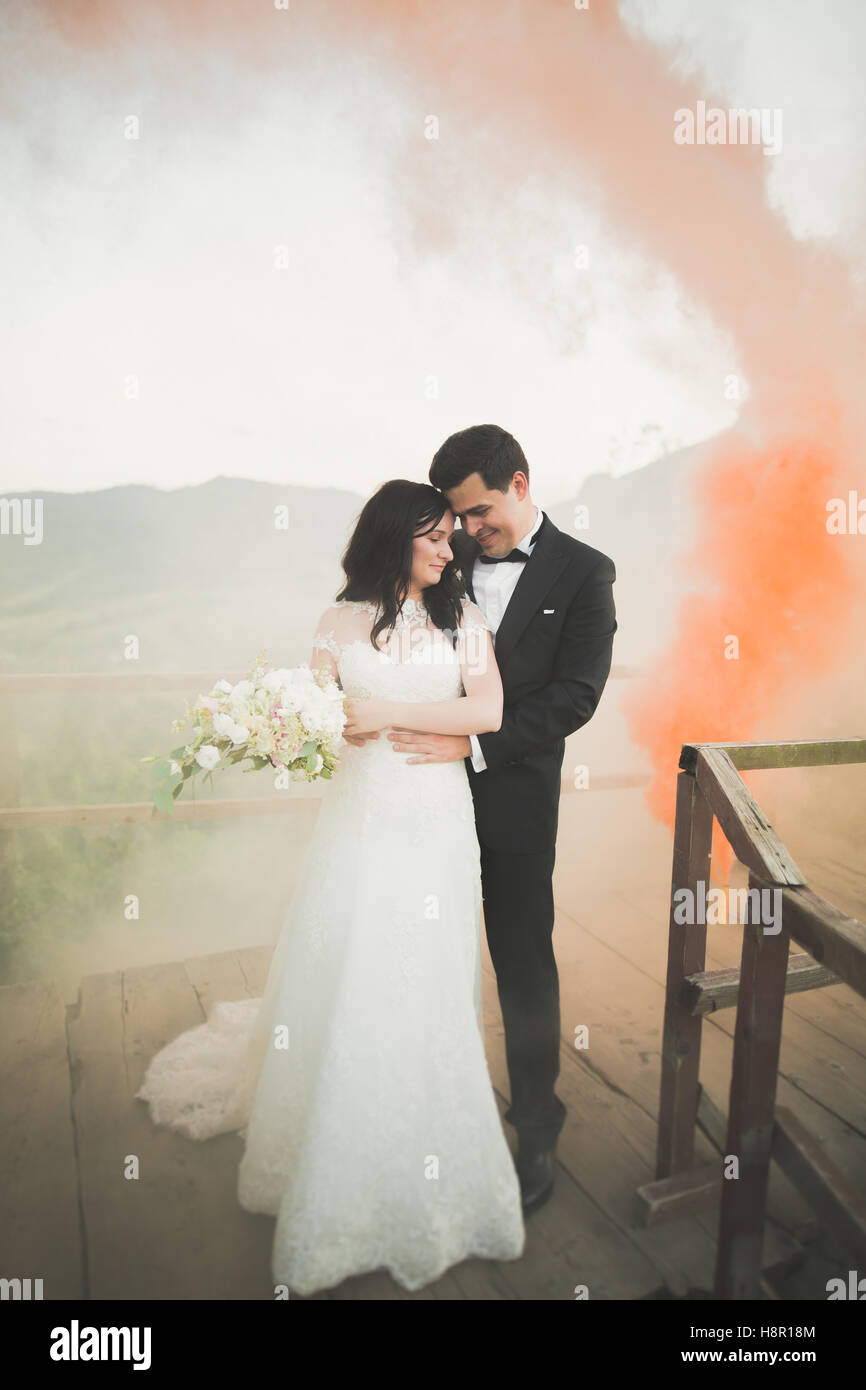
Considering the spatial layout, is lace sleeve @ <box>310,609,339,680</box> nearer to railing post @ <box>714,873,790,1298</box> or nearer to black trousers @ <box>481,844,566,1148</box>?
black trousers @ <box>481,844,566,1148</box>

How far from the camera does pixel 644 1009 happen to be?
9.62 feet

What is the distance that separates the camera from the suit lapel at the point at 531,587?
2.12 meters

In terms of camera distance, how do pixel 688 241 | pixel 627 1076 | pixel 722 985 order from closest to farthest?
1. pixel 722 985
2. pixel 627 1076
3. pixel 688 241

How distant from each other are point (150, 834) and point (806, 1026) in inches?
231

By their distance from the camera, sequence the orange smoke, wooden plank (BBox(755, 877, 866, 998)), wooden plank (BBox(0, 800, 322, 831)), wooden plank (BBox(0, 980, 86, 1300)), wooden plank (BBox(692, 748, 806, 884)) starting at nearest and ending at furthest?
wooden plank (BBox(755, 877, 866, 998)) → wooden plank (BBox(692, 748, 806, 884)) → wooden plank (BBox(0, 980, 86, 1300)) → wooden plank (BBox(0, 800, 322, 831)) → the orange smoke

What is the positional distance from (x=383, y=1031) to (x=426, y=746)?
2.21ft

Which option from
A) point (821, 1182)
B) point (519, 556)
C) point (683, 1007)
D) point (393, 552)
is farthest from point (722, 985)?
point (393, 552)

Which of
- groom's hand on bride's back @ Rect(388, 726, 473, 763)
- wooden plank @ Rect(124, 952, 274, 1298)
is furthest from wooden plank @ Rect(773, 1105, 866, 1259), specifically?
wooden plank @ Rect(124, 952, 274, 1298)

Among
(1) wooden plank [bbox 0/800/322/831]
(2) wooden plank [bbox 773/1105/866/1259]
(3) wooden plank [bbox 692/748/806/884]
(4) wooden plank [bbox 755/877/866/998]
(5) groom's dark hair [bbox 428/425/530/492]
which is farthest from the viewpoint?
(1) wooden plank [bbox 0/800/322/831]

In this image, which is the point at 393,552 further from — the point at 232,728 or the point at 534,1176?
the point at 534,1176

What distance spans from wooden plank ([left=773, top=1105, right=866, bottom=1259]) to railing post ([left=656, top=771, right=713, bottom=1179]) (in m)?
0.41

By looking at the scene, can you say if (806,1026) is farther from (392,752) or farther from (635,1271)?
(392,752)

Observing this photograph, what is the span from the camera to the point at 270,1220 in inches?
77.1

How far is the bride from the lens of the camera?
5.70 ft
